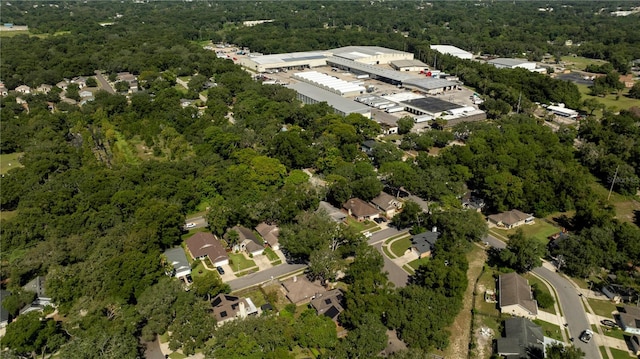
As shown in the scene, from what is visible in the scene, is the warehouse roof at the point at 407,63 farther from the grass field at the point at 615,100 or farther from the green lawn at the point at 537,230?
the green lawn at the point at 537,230

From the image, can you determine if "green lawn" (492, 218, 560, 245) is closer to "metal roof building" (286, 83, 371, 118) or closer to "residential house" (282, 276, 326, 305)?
"residential house" (282, 276, 326, 305)

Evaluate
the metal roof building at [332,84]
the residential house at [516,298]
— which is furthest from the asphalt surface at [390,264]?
the metal roof building at [332,84]

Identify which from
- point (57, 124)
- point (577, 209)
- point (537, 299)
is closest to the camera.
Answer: point (537, 299)

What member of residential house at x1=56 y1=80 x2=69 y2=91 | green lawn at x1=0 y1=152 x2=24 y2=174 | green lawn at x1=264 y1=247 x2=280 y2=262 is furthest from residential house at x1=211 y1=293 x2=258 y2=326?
residential house at x1=56 y1=80 x2=69 y2=91

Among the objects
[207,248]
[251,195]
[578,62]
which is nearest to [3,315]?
[207,248]

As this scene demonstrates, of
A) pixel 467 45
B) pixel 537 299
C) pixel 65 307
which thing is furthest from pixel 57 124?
pixel 467 45

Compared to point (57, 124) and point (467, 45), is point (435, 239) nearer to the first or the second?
point (57, 124)

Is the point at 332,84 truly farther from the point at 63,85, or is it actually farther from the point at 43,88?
the point at 43,88
